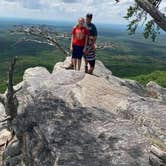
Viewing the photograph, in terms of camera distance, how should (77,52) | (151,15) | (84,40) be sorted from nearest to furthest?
(151,15), (84,40), (77,52)

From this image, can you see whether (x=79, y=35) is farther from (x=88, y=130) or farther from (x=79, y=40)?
(x=88, y=130)

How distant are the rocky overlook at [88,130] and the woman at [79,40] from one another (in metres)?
3.77

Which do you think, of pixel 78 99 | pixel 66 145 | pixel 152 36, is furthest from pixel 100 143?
pixel 152 36

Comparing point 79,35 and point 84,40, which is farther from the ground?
point 79,35

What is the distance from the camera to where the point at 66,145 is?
506 inches

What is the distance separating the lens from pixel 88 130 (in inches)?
542

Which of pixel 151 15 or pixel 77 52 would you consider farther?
pixel 77 52

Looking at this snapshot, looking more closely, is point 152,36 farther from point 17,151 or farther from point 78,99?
point 17,151

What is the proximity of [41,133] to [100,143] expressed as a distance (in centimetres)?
219

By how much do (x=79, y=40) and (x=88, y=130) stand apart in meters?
9.04

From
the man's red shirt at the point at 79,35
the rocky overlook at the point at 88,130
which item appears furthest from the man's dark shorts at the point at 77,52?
the rocky overlook at the point at 88,130

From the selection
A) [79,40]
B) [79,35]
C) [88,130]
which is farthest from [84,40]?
[88,130]

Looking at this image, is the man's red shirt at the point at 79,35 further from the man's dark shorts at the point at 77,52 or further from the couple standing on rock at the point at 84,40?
the man's dark shorts at the point at 77,52

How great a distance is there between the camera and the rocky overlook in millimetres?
12406
